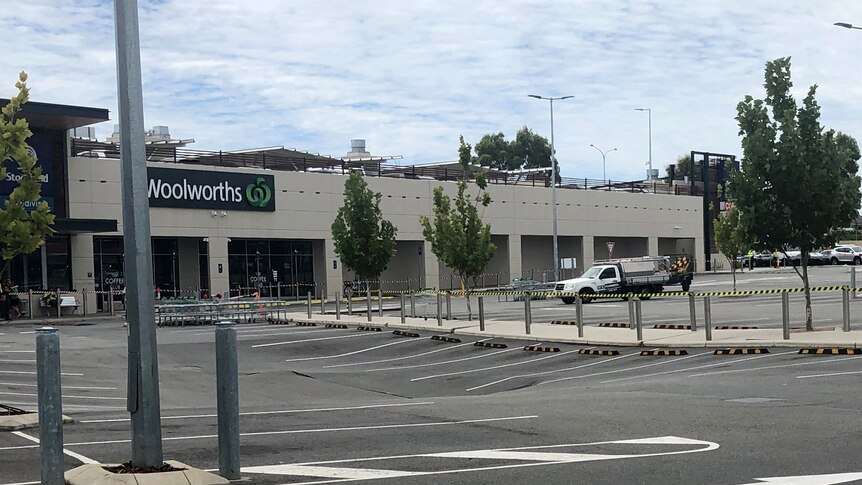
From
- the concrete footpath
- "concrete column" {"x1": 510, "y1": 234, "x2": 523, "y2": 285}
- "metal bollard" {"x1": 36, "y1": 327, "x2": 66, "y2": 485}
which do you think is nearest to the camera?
"metal bollard" {"x1": 36, "y1": 327, "x2": 66, "y2": 485}

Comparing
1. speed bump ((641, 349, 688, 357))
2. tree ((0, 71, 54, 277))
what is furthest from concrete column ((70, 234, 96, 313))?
tree ((0, 71, 54, 277))

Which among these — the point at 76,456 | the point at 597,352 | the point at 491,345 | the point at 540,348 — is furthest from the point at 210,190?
the point at 76,456

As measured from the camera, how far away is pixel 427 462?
31.5 ft

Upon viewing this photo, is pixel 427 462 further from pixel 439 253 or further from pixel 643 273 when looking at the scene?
Answer: pixel 643 273

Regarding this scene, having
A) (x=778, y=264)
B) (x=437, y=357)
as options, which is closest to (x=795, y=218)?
(x=437, y=357)

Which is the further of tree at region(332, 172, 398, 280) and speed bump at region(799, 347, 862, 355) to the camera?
tree at region(332, 172, 398, 280)

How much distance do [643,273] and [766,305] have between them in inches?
463

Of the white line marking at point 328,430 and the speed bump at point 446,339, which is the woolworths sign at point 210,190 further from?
the white line marking at point 328,430

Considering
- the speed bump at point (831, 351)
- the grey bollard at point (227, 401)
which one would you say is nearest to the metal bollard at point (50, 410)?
the grey bollard at point (227, 401)

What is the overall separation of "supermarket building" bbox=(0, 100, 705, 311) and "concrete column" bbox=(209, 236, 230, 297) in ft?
0.17

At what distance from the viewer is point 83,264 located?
161 ft

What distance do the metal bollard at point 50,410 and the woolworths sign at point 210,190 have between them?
43.7m

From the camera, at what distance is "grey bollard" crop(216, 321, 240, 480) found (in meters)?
8.25

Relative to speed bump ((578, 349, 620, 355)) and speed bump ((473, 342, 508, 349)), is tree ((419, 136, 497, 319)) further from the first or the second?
speed bump ((578, 349, 620, 355))
